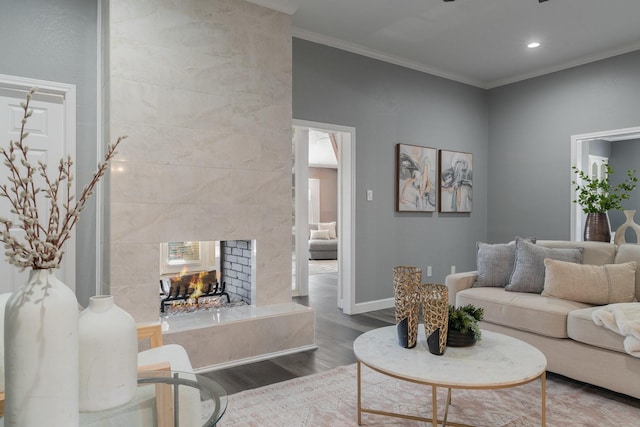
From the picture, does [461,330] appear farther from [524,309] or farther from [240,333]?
[240,333]

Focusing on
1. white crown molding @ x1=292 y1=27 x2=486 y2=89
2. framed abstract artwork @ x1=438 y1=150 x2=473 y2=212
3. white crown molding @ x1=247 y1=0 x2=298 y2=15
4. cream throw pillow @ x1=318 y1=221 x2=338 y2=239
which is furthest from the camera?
cream throw pillow @ x1=318 y1=221 x2=338 y2=239

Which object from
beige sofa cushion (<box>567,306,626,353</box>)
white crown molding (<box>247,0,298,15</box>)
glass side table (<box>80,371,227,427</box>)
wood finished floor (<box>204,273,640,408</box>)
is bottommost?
wood finished floor (<box>204,273,640,408</box>)

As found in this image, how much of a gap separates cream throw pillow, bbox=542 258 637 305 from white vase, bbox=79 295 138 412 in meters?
2.93

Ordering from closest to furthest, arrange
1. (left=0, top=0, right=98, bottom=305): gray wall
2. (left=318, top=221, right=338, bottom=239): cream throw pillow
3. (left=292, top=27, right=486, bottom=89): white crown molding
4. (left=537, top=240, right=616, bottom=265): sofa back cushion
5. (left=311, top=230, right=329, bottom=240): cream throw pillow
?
(left=0, top=0, right=98, bottom=305): gray wall
(left=537, top=240, right=616, bottom=265): sofa back cushion
(left=292, top=27, right=486, bottom=89): white crown molding
(left=311, top=230, right=329, bottom=240): cream throw pillow
(left=318, top=221, right=338, bottom=239): cream throw pillow

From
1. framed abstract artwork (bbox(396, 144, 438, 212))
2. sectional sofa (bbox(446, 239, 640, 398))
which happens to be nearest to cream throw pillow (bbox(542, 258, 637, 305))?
sectional sofa (bbox(446, 239, 640, 398))

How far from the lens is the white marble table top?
1702mm

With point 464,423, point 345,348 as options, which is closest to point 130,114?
point 345,348

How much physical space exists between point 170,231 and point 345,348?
1682mm

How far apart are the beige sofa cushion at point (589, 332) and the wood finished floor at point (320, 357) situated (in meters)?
1.51

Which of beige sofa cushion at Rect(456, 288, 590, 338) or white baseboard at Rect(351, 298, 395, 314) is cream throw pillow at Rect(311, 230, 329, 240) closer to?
white baseboard at Rect(351, 298, 395, 314)

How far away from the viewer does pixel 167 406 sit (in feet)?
4.33

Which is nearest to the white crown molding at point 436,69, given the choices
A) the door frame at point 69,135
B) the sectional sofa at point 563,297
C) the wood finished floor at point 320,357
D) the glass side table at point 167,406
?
→ the door frame at point 69,135

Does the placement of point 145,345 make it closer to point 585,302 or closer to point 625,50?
point 585,302

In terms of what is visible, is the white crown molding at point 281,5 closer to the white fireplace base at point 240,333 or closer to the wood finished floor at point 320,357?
the white fireplace base at point 240,333
